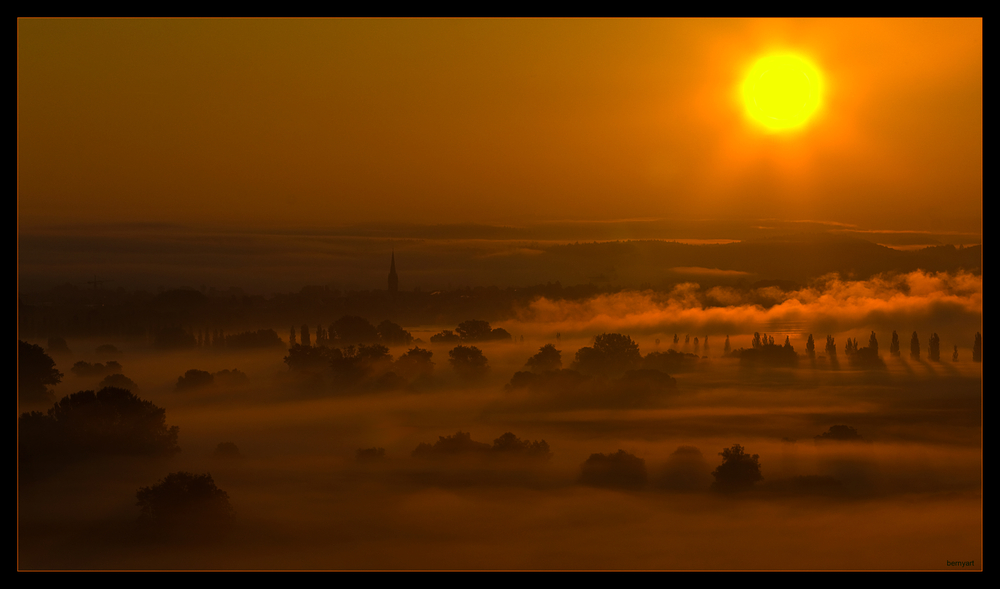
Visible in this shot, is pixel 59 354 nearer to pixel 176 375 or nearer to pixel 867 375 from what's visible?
pixel 176 375

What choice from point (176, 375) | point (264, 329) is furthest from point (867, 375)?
point (176, 375)

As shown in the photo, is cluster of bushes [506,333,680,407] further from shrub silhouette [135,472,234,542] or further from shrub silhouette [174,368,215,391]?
shrub silhouette [135,472,234,542]

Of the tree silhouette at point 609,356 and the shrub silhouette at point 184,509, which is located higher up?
the tree silhouette at point 609,356

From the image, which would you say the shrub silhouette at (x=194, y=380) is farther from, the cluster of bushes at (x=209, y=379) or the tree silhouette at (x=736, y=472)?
the tree silhouette at (x=736, y=472)

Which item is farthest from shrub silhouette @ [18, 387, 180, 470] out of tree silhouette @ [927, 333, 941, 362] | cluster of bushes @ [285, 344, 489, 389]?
tree silhouette @ [927, 333, 941, 362]

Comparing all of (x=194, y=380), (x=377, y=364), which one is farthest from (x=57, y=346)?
(x=377, y=364)

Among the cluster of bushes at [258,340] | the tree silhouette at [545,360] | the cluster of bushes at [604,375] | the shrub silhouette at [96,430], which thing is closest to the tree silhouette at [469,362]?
the cluster of bushes at [604,375]
